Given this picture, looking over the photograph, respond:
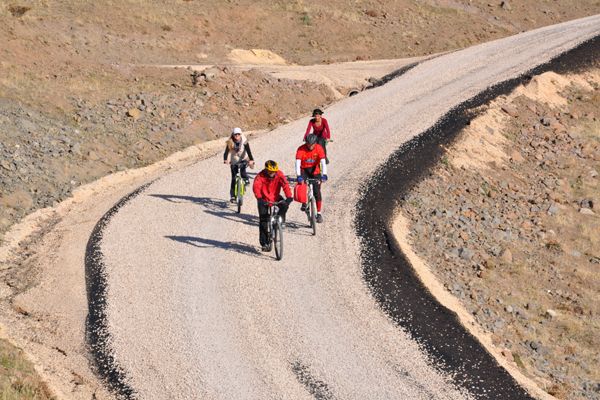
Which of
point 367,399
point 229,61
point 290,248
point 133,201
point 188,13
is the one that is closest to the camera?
point 367,399

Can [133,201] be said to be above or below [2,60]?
below

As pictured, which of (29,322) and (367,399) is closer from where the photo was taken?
(367,399)

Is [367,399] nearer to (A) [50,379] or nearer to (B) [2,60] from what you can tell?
(A) [50,379]

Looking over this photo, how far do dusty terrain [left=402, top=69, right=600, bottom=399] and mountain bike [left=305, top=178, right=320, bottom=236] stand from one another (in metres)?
2.85

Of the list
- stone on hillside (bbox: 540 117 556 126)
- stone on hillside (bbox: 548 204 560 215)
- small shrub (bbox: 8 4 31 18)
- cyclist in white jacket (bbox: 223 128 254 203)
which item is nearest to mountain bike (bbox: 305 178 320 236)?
cyclist in white jacket (bbox: 223 128 254 203)

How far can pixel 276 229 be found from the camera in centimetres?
1830

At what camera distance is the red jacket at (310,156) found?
1952 cm

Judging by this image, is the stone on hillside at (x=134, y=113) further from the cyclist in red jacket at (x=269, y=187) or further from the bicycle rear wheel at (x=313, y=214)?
the cyclist in red jacket at (x=269, y=187)

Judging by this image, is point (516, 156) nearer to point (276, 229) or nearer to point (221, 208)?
point (221, 208)

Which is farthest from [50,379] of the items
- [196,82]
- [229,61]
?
[229,61]

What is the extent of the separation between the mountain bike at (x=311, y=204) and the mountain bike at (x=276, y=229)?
1838 millimetres

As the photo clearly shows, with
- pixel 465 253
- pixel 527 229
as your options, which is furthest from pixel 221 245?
pixel 527 229

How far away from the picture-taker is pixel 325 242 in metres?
19.9

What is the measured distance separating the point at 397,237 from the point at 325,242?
209 cm
